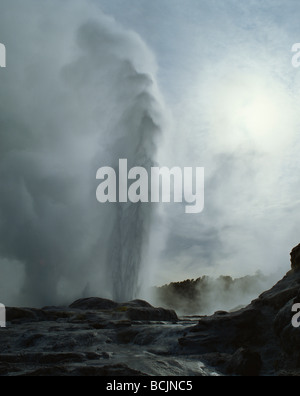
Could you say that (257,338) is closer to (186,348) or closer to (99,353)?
(186,348)

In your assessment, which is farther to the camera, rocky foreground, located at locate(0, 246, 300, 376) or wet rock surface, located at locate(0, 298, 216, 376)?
rocky foreground, located at locate(0, 246, 300, 376)

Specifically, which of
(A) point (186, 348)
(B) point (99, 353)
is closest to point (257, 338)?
(A) point (186, 348)

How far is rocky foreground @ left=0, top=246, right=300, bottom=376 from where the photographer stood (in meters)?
9.96

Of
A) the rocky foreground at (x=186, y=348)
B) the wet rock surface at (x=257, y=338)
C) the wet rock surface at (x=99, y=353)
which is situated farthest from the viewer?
the wet rock surface at (x=257, y=338)

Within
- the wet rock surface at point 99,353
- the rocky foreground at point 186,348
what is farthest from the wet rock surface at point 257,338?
the wet rock surface at point 99,353

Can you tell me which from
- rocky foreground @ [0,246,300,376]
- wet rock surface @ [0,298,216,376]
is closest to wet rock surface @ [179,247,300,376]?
rocky foreground @ [0,246,300,376]

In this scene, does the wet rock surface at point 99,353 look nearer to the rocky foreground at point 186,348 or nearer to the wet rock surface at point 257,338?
the rocky foreground at point 186,348

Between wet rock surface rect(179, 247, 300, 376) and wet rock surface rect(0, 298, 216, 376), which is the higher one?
wet rock surface rect(179, 247, 300, 376)

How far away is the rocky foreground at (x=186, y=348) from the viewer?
9.96m

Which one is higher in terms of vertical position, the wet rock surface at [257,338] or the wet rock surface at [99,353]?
the wet rock surface at [257,338]

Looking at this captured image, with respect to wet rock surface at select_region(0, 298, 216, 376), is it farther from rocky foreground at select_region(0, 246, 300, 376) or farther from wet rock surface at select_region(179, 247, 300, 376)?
wet rock surface at select_region(179, 247, 300, 376)

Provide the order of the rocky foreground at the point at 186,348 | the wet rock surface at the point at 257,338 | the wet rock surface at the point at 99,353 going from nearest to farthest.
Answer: the wet rock surface at the point at 99,353, the rocky foreground at the point at 186,348, the wet rock surface at the point at 257,338

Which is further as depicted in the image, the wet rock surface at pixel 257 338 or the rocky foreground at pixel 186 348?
the wet rock surface at pixel 257 338
